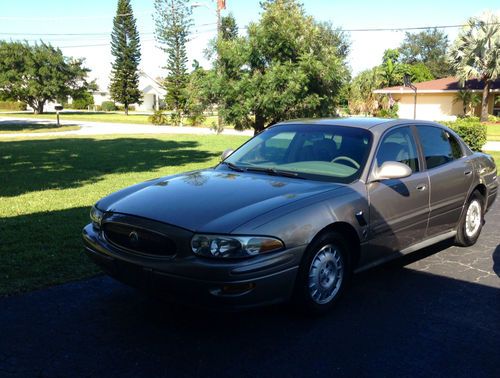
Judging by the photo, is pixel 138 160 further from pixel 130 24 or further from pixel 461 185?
pixel 130 24

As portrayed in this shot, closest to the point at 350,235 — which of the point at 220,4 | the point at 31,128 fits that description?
the point at 220,4

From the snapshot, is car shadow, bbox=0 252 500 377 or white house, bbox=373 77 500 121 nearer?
car shadow, bbox=0 252 500 377

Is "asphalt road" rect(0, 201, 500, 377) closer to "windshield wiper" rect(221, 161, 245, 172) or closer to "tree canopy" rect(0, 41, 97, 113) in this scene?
"windshield wiper" rect(221, 161, 245, 172)

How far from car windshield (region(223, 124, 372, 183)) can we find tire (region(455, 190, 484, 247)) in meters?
1.83

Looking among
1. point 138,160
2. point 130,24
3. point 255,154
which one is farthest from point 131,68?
point 255,154

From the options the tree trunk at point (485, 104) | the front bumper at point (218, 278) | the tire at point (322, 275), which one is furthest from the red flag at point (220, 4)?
the front bumper at point (218, 278)

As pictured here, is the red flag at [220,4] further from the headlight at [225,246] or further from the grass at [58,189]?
the headlight at [225,246]

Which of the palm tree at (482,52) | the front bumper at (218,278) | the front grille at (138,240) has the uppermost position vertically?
the palm tree at (482,52)

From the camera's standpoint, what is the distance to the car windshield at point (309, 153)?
452cm

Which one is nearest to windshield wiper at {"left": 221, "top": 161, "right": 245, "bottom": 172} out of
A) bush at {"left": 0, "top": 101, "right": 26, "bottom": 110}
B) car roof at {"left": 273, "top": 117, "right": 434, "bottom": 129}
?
car roof at {"left": 273, "top": 117, "right": 434, "bottom": 129}

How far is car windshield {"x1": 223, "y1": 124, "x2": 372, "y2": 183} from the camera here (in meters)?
4.52

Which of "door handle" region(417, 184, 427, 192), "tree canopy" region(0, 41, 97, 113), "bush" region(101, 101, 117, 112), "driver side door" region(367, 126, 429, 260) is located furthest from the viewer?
"bush" region(101, 101, 117, 112)

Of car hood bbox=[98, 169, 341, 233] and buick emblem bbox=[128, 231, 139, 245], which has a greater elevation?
car hood bbox=[98, 169, 341, 233]

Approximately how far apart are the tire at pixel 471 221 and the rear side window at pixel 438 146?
586 millimetres
